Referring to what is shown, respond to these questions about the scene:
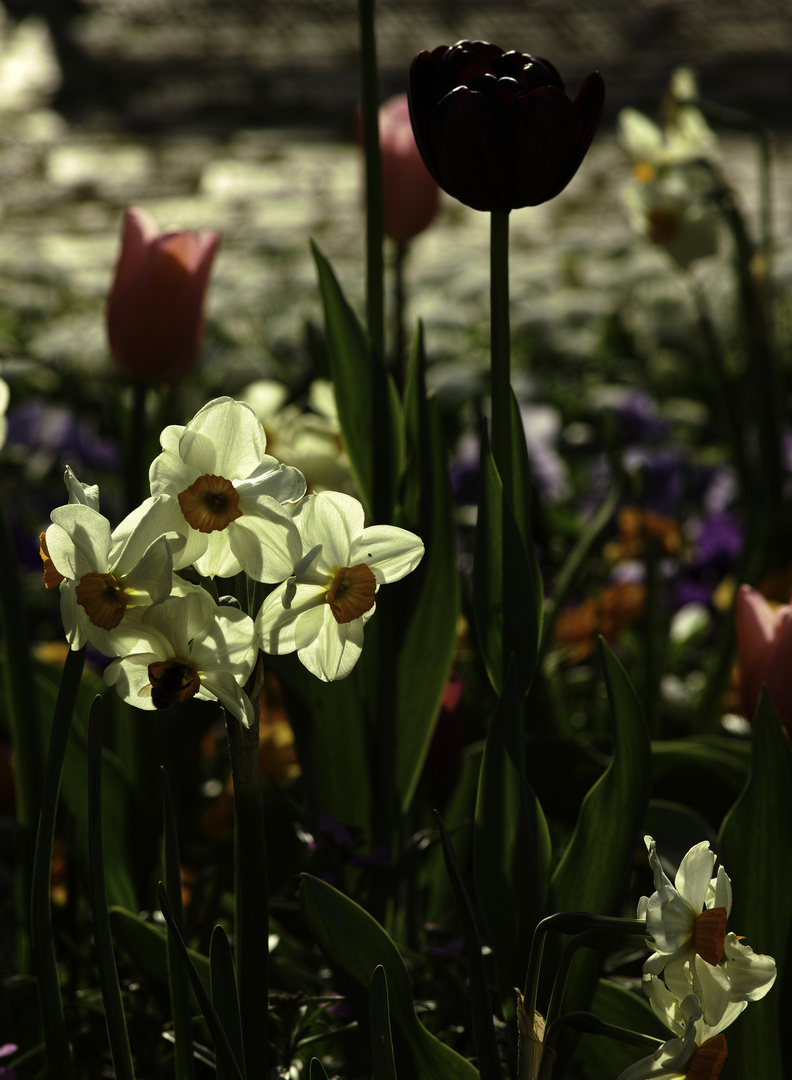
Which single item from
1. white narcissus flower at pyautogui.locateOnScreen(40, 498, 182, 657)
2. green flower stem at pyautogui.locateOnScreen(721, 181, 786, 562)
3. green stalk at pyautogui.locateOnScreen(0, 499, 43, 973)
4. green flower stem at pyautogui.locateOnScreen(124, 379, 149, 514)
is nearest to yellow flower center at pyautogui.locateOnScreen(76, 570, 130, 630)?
white narcissus flower at pyautogui.locateOnScreen(40, 498, 182, 657)

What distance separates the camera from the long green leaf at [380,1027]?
0.40 meters

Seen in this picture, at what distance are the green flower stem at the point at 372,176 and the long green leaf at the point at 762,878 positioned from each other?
305 millimetres

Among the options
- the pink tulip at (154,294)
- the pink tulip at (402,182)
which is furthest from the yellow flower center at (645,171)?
the pink tulip at (154,294)

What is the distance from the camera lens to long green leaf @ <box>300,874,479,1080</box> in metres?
0.47

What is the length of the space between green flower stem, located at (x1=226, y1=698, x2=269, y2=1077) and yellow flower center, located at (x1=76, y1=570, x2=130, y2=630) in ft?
0.21

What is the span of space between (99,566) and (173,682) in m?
0.05

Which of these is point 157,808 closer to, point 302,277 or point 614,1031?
point 614,1031

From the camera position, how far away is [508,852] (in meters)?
0.52

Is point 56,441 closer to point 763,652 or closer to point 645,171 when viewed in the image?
point 645,171

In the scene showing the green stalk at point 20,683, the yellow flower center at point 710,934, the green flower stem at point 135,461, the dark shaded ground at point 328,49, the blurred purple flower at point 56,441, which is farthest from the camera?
the dark shaded ground at point 328,49

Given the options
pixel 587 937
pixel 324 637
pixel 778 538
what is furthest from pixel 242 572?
pixel 778 538

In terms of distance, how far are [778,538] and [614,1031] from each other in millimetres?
779

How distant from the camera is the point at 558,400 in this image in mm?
2213

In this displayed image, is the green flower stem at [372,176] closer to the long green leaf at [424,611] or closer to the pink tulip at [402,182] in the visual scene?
the long green leaf at [424,611]
